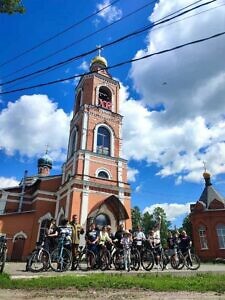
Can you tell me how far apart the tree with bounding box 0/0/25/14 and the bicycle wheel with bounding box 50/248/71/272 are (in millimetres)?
7163

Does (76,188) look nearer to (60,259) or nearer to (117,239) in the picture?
(117,239)

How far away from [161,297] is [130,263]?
513 cm

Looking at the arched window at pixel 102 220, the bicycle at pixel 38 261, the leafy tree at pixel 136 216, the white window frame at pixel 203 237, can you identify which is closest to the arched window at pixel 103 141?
the arched window at pixel 102 220

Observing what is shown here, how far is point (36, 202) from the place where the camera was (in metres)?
24.7

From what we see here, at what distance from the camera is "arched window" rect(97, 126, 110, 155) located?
24.7 meters

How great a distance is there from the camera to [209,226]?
2708 cm

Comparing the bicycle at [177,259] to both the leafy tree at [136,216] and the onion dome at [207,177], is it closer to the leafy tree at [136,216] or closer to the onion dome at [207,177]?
the onion dome at [207,177]

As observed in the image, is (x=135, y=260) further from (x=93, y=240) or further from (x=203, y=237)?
(x=203, y=237)

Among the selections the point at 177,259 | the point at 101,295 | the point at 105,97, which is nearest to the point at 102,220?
the point at 177,259

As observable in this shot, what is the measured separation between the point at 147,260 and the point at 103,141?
16.2 metres

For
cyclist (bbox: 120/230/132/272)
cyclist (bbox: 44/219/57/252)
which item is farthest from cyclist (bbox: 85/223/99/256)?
cyclist (bbox: 44/219/57/252)

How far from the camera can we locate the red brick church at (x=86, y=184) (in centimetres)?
2109

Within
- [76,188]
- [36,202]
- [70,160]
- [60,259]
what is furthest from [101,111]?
[60,259]

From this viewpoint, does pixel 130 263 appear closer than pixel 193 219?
Yes
